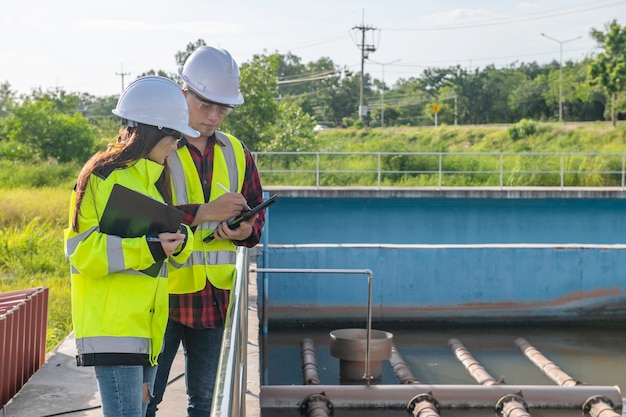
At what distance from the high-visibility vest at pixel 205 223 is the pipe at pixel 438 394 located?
555 cm

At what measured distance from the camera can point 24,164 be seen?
30.9m

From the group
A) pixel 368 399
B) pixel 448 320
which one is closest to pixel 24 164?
pixel 448 320

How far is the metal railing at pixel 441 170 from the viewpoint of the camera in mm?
22344

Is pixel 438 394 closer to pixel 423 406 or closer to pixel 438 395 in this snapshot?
pixel 438 395

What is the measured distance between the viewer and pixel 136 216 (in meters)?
2.75

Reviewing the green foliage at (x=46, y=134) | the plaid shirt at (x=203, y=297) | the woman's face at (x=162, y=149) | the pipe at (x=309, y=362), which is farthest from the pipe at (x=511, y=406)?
the green foliage at (x=46, y=134)

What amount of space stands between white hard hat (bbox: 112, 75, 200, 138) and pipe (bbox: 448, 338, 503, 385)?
757 centimetres

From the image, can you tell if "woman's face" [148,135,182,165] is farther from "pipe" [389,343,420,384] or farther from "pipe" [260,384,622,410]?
"pipe" [389,343,420,384]

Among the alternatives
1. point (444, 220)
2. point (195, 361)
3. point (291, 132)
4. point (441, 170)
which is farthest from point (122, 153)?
point (291, 132)

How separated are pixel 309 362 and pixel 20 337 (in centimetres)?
570

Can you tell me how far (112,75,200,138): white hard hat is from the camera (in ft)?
9.35

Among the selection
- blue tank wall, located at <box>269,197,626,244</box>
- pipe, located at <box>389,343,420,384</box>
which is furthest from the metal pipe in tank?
blue tank wall, located at <box>269,197,626,244</box>

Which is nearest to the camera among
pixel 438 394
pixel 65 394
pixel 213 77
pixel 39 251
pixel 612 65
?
pixel 213 77

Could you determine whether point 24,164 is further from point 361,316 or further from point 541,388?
point 541,388
